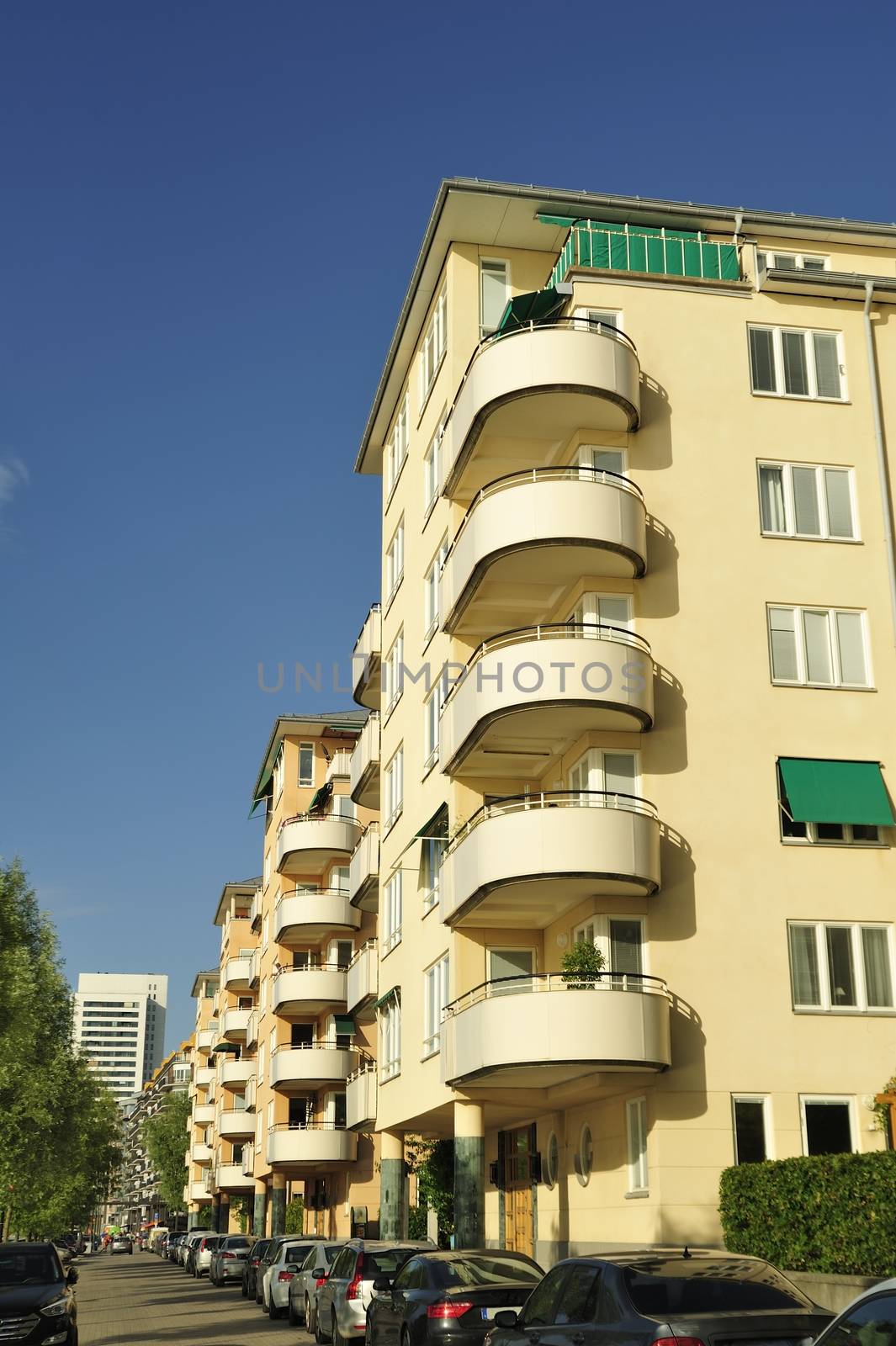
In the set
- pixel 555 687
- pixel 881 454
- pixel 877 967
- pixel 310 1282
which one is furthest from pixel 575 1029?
pixel 881 454

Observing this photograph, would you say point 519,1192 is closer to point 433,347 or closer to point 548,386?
point 548,386

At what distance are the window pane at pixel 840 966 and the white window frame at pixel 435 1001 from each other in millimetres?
7430

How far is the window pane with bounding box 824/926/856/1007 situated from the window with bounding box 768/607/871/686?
4360 mm

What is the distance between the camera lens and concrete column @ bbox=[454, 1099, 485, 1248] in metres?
27.2

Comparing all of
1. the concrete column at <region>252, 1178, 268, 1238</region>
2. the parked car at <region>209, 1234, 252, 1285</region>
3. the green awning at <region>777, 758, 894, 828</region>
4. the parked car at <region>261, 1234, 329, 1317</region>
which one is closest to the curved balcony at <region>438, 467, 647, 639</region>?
the green awning at <region>777, 758, 894, 828</region>

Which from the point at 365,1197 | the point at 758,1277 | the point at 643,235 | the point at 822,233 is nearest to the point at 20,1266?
the point at 758,1277

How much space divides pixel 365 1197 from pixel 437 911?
2304cm

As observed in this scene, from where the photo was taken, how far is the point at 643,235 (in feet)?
94.4

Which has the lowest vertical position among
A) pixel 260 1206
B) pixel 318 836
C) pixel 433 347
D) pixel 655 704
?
pixel 260 1206

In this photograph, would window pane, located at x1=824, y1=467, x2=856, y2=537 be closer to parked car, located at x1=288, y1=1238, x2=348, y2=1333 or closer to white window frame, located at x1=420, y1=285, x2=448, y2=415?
white window frame, located at x1=420, y1=285, x2=448, y2=415

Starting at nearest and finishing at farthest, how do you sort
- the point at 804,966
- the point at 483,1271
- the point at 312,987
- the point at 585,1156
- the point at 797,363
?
the point at 483,1271 → the point at 804,966 → the point at 585,1156 → the point at 797,363 → the point at 312,987

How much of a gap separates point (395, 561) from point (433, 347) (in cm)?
663

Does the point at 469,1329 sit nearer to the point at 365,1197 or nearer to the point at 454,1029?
the point at 454,1029

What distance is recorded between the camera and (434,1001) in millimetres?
31109
